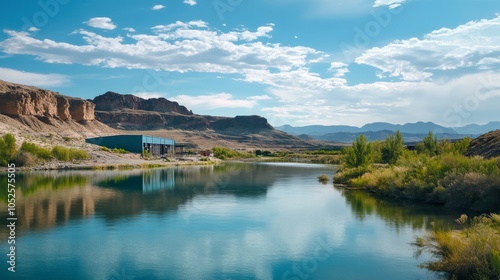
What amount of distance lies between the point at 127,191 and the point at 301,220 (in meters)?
16.2

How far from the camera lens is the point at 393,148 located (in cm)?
4847

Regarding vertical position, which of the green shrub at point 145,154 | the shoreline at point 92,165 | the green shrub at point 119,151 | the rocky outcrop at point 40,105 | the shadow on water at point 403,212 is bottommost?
the shadow on water at point 403,212

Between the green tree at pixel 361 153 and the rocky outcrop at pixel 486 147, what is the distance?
33.5 ft

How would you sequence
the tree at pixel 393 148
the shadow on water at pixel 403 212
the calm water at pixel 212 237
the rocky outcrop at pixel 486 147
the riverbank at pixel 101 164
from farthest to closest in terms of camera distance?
1. the riverbank at pixel 101 164
2. the tree at pixel 393 148
3. the rocky outcrop at pixel 486 147
4. the shadow on water at pixel 403 212
5. the calm water at pixel 212 237

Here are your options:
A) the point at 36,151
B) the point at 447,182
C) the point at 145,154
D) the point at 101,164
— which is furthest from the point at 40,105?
the point at 447,182

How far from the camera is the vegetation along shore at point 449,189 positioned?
1140 centimetres

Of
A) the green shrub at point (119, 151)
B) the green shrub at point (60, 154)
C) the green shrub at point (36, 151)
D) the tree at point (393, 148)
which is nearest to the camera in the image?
the tree at point (393, 148)

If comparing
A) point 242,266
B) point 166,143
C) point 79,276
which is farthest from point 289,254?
point 166,143

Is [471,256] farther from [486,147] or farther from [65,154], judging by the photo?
[65,154]

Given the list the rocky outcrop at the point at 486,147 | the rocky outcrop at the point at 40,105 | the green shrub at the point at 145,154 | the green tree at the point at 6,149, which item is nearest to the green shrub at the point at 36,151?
the green tree at the point at 6,149

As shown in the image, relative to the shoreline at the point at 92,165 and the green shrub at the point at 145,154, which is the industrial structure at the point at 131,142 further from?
the shoreline at the point at 92,165

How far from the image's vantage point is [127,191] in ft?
107

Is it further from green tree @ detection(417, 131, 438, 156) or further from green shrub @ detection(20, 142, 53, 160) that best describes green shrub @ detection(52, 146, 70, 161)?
green tree @ detection(417, 131, 438, 156)

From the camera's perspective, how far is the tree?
47750 mm
